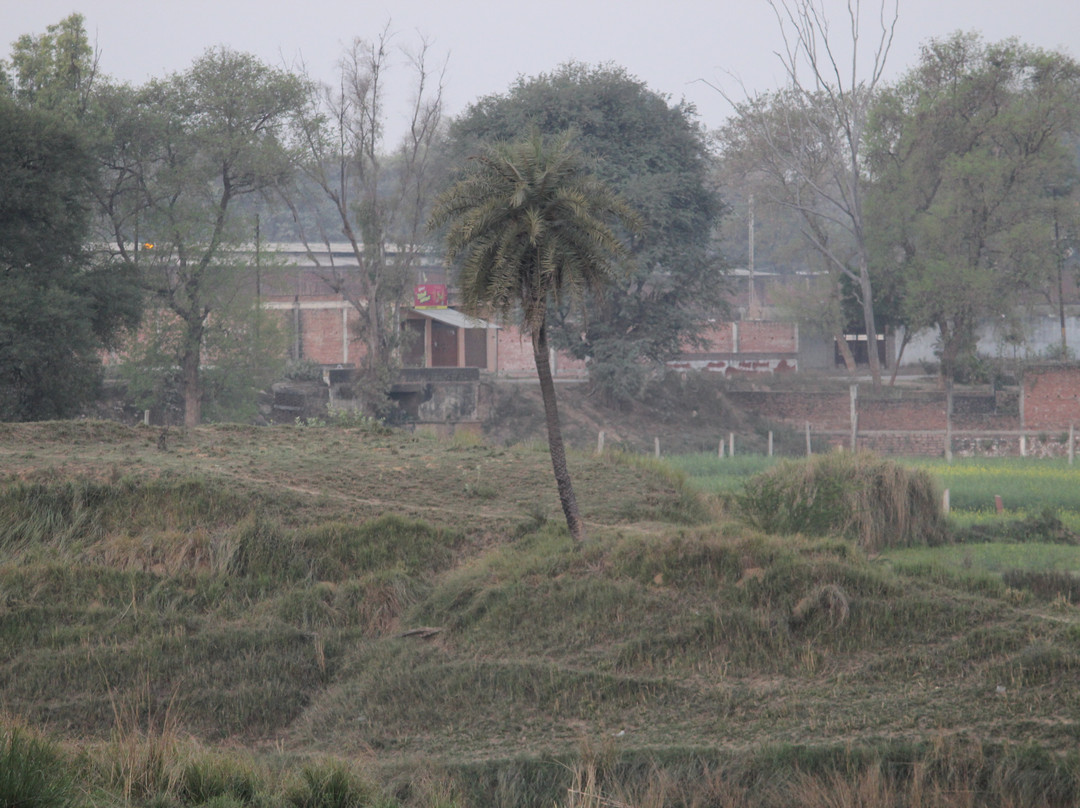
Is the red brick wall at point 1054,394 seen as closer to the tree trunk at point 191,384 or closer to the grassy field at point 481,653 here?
the grassy field at point 481,653

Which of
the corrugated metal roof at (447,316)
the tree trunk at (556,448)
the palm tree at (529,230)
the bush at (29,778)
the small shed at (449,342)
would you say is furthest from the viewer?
the small shed at (449,342)

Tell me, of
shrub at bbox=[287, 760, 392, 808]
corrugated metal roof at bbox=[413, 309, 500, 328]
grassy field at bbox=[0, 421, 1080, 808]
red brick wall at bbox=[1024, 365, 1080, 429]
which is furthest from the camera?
corrugated metal roof at bbox=[413, 309, 500, 328]

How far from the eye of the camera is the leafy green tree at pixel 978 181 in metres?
38.4

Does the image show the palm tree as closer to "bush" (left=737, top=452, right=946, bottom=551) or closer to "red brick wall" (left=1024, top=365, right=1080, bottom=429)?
"bush" (left=737, top=452, right=946, bottom=551)

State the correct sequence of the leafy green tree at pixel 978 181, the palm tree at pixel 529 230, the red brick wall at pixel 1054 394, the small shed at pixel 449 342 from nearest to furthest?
the palm tree at pixel 529 230
the red brick wall at pixel 1054 394
the leafy green tree at pixel 978 181
the small shed at pixel 449 342

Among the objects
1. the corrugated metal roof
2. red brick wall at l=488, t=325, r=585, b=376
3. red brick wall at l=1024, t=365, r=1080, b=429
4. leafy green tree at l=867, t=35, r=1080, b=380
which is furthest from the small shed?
red brick wall at l=1024, t=365, r=1080, b=429

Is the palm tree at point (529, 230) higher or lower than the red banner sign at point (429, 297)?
lower

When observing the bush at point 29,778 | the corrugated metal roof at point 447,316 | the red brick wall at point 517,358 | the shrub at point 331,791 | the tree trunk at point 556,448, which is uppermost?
the corrugated metal roof at point 447,316

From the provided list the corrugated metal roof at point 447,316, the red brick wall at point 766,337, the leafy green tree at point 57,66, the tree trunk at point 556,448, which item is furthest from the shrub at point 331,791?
the red brick wall at point 766,337

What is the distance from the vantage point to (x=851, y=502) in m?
19.0

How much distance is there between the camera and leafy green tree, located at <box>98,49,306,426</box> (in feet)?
106

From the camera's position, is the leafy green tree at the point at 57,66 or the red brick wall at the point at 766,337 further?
the red brick wall at the point at 766,337

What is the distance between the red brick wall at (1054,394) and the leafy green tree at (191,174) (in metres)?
26.8

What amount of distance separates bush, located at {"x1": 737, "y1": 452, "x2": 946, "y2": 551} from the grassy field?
1.76 metres
